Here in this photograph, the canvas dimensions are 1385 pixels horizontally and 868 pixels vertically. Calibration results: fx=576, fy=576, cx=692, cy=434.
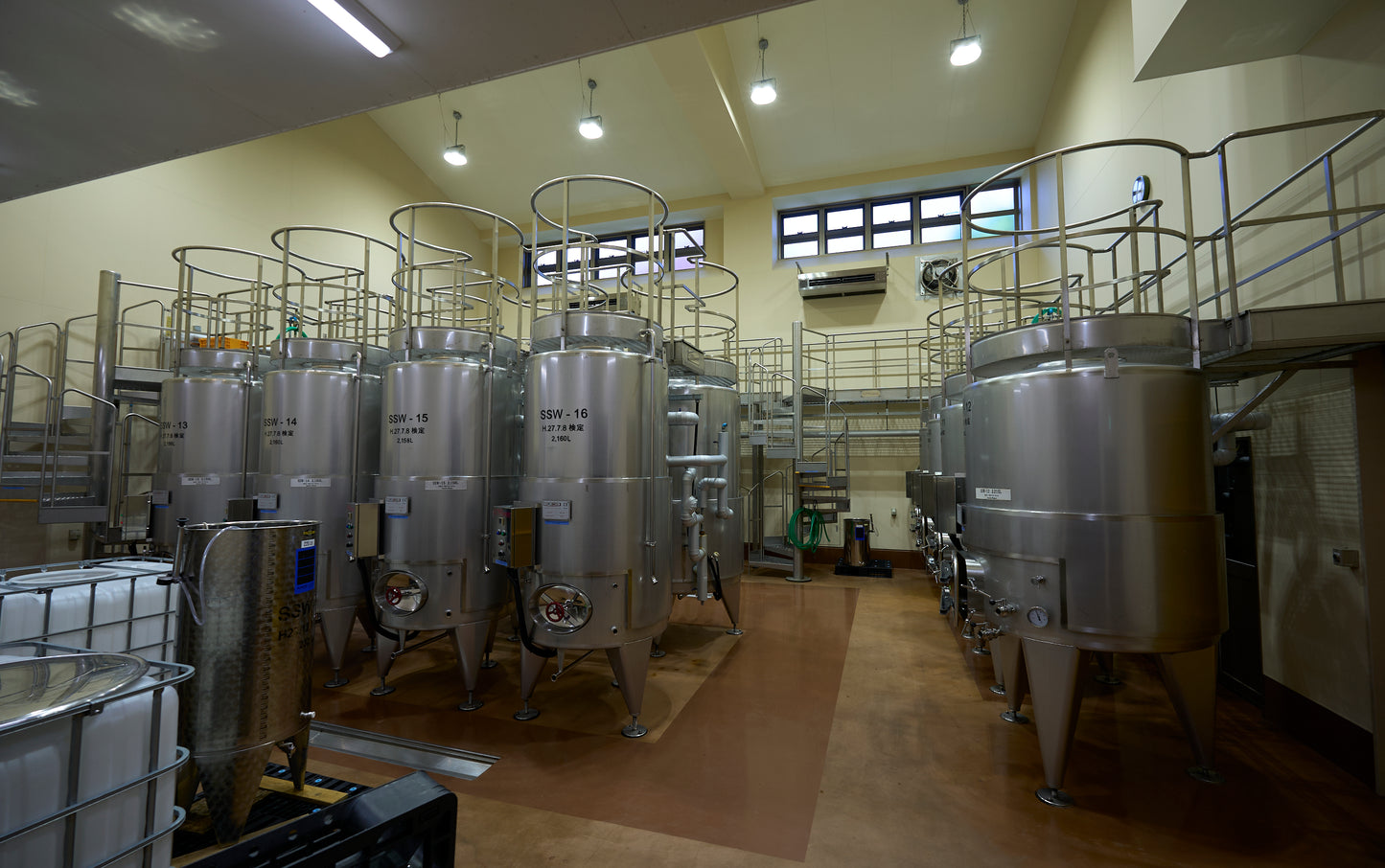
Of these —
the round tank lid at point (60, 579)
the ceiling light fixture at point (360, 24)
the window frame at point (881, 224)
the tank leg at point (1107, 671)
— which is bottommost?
the tank leg at point (1107, 671)

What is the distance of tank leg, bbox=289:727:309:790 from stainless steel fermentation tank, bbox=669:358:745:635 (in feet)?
8.31

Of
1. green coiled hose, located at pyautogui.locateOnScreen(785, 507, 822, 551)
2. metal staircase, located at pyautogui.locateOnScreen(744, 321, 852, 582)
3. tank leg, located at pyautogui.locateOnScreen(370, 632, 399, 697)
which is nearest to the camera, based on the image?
tank leg, located at pyautogui.locateOnScreen(370, 632, 399, 697)

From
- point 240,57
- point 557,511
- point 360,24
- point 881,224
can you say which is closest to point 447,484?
point 557,511

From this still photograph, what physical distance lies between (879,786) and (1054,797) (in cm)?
78

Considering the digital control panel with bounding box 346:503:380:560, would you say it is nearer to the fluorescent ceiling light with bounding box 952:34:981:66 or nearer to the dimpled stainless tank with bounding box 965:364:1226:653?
the dimpled stainless tank with bounding box 965:364:1226:653

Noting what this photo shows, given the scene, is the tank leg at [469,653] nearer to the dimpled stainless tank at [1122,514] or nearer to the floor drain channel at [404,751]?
the floor drain channel at [404,751]

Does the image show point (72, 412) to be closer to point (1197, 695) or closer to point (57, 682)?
point (57, 682)

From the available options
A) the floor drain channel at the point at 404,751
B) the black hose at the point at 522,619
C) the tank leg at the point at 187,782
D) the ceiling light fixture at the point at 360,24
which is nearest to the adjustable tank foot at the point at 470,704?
the floor drain channel at the point at 404,751

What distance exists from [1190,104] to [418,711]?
676cm

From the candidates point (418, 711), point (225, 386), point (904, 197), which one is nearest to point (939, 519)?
point (418, 711)

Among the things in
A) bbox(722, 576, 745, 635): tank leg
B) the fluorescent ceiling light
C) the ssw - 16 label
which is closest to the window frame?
the fluorescent ceiling light

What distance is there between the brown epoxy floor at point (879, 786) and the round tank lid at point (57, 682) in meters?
1.50

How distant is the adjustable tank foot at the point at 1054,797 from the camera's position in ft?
8.71

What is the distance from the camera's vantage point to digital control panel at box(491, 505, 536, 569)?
10.7ft
